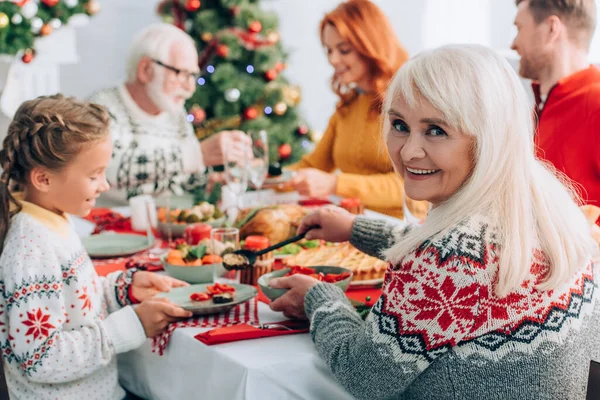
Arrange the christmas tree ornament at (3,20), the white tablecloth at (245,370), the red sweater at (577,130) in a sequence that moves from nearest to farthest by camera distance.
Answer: the white tablecloth at (245,370)
the red sweater at (577,130)
the christmas tree ornament at (3,20)

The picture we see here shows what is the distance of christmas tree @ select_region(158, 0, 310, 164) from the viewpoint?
4730 mm

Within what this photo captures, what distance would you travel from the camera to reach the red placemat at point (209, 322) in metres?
1.45

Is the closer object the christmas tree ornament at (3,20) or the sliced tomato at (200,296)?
the sliced tomato at (200,296)

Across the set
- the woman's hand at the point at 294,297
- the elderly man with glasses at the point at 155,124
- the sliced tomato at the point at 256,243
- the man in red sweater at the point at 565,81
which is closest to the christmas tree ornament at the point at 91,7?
the elderly man with glasses at the point at 155,124

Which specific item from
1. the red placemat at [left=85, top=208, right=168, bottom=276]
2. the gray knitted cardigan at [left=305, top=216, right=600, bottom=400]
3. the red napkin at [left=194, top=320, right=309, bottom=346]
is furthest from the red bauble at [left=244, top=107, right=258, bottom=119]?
the gray knitted cardigan at [left=305, top=216, right=600, bottom=400]

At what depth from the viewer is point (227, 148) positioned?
2.27 metres

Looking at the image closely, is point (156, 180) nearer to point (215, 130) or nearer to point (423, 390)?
point (215, 130)

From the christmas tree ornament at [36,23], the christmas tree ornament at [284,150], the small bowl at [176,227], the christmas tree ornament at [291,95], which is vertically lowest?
the christmas tree ornament at [284,150]

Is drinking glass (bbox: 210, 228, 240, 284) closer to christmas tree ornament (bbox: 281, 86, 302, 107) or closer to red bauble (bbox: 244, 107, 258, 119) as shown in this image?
red bauble (bbox: 244, 107, 258, 119)

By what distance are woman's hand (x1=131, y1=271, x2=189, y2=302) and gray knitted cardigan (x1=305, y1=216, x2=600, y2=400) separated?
595 mm

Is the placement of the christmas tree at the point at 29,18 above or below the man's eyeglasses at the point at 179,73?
A: above

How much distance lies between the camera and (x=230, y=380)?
129cm

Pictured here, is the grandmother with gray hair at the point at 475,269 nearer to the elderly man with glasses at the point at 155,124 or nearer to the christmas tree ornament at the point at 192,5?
the elderly man with glasses at the point at 155,124

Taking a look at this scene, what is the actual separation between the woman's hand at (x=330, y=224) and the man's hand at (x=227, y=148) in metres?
0.54
